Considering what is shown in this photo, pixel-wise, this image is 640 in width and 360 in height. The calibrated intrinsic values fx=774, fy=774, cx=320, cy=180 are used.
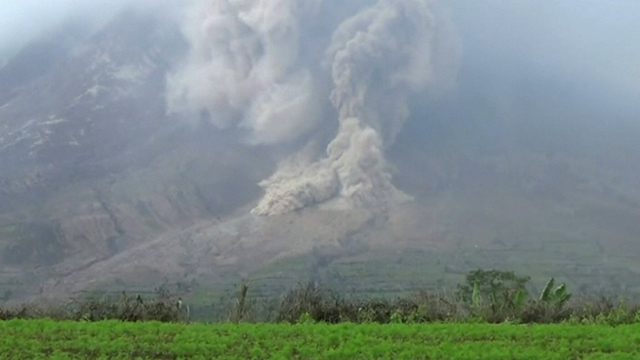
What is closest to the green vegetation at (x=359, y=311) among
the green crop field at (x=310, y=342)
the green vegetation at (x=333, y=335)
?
the green vegetation at (x=333, y=335)

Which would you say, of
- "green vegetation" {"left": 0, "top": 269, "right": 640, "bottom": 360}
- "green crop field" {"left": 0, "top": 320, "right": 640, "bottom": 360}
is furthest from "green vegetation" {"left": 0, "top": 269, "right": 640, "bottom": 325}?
"green crop field" {"left": 0, "top": 320, "right": 640, "bottom": 360}

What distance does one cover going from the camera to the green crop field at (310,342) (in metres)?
14.7

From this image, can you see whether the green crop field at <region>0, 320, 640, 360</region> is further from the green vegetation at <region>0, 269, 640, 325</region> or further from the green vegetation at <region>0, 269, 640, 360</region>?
the green vegetation at <region>0, 269, 640, 325</region>

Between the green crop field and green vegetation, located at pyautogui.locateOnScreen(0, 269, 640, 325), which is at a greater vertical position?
green vegetation, located at pyautogui.locateOnScreen(0, 269, 640, 325)

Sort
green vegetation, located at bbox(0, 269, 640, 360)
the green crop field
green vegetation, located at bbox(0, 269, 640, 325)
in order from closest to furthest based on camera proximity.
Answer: the green crop field → green vegetation, located at bbox(0, 269, 640, 360) → green vegetation, located at bbox(0, 269, 640, 325)

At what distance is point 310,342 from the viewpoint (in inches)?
647

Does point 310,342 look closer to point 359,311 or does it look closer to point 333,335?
point 333,335

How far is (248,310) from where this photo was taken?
28.1m

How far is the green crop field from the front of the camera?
14656 mm

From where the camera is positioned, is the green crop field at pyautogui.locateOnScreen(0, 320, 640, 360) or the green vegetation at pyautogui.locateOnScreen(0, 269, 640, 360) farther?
the green vegetation at pyautogui.locateOnScreen(0, 269, 640, 360)

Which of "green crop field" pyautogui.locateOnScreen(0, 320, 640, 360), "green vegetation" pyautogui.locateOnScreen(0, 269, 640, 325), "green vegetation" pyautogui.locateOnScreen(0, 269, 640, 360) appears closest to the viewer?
"green crop field" pyautogui.locateOnScreen(0, 320, 640, 360)

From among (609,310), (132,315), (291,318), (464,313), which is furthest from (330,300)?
(609,310)

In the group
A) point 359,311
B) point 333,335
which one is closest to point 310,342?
point 333,335

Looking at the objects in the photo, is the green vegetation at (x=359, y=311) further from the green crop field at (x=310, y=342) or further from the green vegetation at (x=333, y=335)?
the green crop field at (x=310, y=342)
